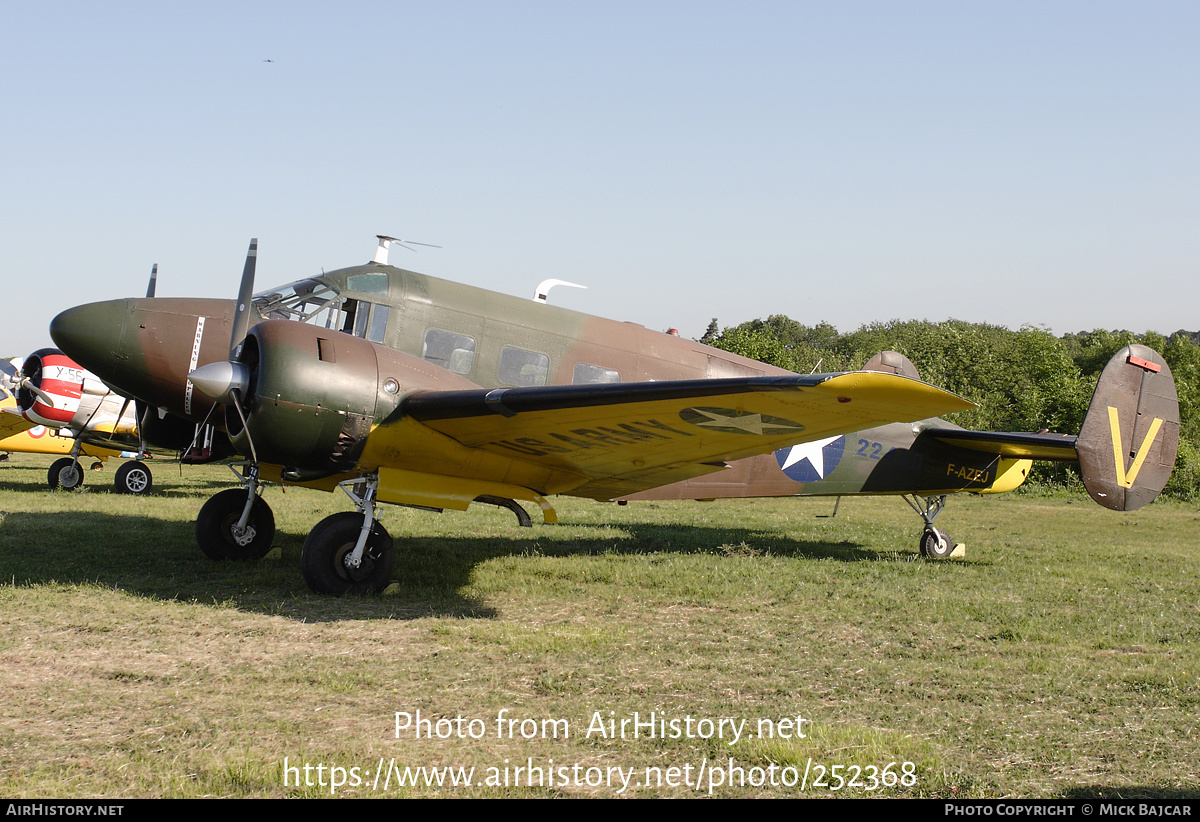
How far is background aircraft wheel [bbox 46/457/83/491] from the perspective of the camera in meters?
16.4

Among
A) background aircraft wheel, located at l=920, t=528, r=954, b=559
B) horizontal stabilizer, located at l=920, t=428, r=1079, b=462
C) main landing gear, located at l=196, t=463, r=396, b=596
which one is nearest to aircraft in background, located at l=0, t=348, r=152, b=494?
main landing gear, located at l=196, t=463, r=396, b=596

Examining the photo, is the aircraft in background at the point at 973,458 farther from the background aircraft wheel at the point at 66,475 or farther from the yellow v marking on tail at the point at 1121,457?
the background aircraft wheel at the point at 66,475

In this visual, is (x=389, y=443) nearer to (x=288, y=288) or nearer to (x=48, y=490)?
(x=288, y=288)

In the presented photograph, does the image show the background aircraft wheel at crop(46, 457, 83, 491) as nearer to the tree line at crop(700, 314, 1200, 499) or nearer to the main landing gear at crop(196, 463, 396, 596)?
the main landing gear at crop(196, 463, 396, 596)

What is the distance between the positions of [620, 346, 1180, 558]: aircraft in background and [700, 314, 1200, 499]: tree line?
2.74 meters

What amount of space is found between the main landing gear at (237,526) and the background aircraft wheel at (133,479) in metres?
8.46

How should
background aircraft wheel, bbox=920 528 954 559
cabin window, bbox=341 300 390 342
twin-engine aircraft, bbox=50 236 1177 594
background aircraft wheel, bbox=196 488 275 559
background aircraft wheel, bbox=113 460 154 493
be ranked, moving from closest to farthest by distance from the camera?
1. twin-engine aircraft, bbox=50 236 1177 594
2. cabin window, bbox=341 300 390 342
3. background aircraft wheel, bbox=196 488 275 559
4. background aircraft wheel, bbox=920 528 954 559
5. background aircraft wheel, bbox=113 460 154 493

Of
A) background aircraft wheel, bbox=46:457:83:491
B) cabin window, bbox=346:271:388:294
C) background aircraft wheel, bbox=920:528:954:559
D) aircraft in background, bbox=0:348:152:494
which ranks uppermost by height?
cabin window, bbox=346:271:388:294

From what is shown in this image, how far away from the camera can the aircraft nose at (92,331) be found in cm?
746

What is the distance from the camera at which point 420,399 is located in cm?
671

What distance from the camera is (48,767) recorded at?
356 cm

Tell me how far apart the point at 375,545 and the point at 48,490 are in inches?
489

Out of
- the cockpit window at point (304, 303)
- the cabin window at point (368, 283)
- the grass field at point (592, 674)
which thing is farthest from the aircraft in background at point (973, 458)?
the cockpit window at point (304, 303)

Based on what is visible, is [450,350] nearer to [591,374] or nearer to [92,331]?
[591,374]
